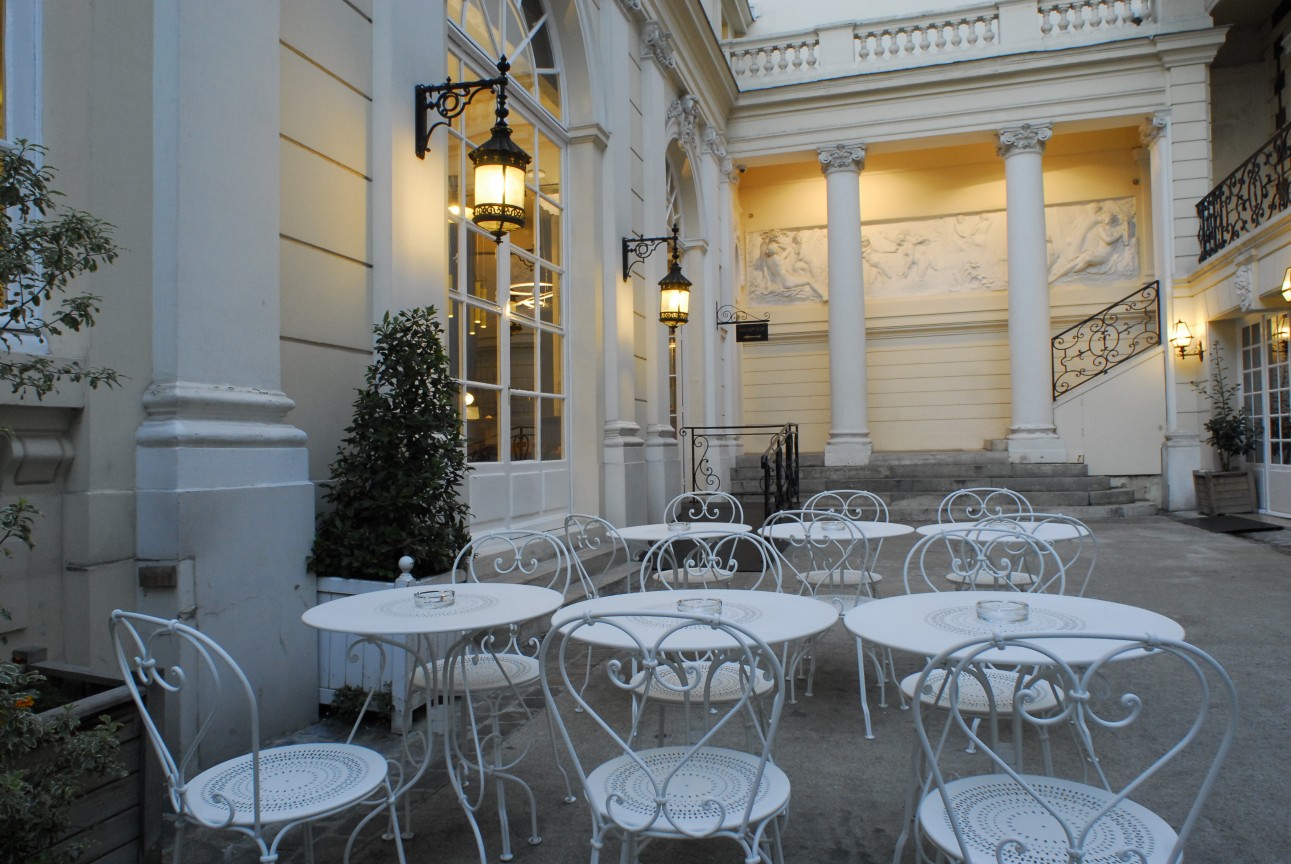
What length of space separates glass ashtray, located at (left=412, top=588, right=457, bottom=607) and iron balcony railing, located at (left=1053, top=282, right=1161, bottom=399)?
10.8 m

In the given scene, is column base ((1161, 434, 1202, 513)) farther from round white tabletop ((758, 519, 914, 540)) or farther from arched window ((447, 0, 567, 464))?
arched window ((447, 0, 567, 464))

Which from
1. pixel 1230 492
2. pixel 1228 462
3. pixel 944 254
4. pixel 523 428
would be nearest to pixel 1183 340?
pixel 1228 462

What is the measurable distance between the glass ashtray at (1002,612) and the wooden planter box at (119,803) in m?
2.06

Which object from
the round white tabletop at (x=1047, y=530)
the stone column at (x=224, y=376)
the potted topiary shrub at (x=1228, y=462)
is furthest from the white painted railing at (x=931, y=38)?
the stone column at (x=224, y=376)

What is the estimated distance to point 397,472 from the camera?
10.5 feet

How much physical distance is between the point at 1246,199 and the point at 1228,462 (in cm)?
309

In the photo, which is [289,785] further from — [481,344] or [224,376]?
[481,344]

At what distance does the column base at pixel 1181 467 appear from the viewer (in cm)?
1016

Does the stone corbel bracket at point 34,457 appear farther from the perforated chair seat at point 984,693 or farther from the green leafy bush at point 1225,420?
the green leafy bush at point 1225,420

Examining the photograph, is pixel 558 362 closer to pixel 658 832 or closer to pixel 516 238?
pixel 516 238

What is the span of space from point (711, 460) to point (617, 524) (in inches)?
156

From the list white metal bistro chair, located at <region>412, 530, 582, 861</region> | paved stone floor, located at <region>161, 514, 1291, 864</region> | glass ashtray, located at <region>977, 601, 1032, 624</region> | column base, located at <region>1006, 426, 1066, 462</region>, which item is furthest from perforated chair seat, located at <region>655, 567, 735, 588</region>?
column base, located at <region>1006, 426, 1066, 462</region>

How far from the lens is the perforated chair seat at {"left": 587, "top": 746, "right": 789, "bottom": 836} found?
5.27ft

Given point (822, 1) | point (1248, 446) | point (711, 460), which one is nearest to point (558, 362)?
point (711, 460)
